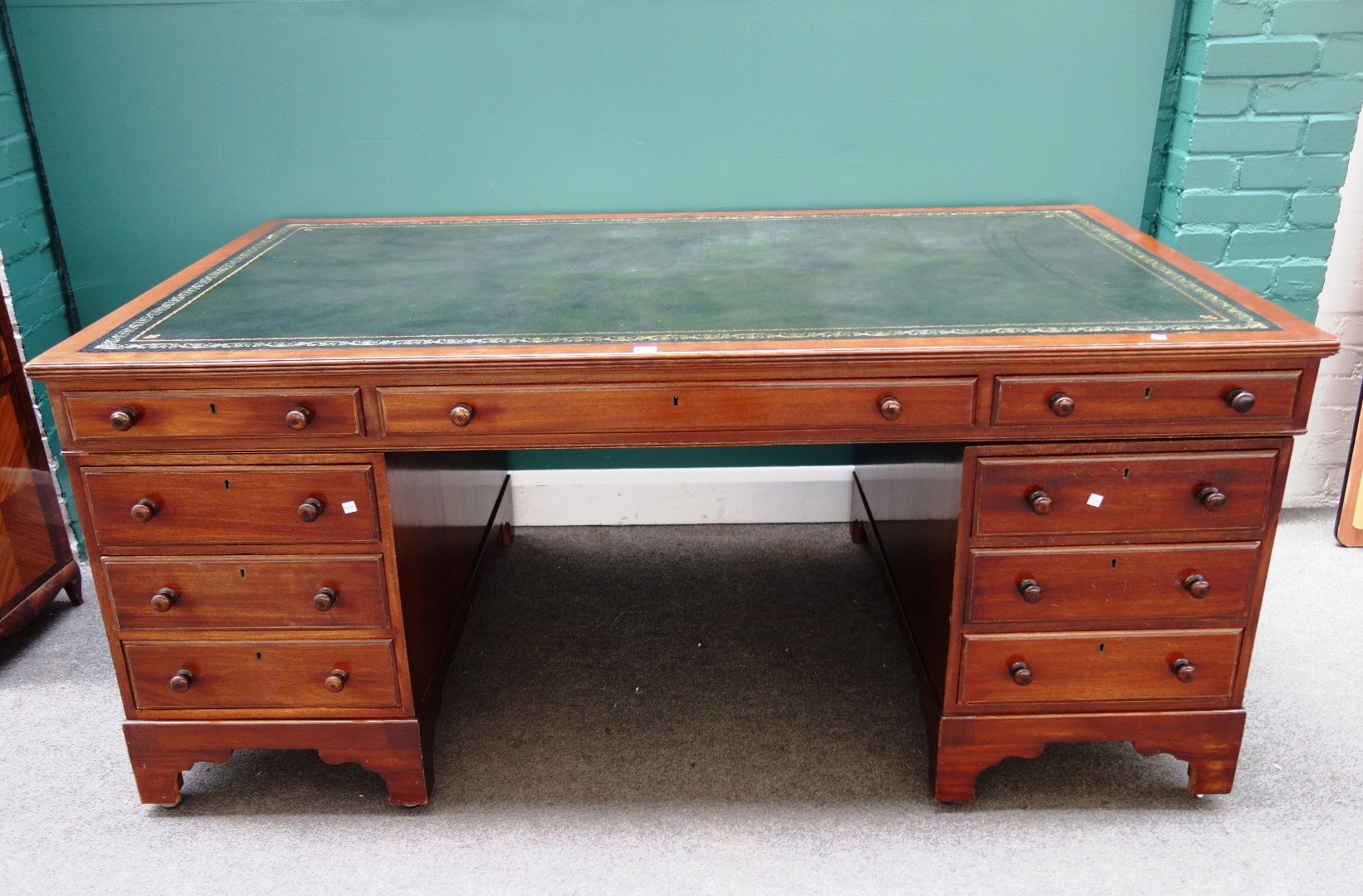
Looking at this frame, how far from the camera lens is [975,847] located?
5.77 ft

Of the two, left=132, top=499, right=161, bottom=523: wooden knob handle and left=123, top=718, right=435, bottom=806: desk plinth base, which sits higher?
left=132, top=499, right=161, bottom=523: wooden knob handle

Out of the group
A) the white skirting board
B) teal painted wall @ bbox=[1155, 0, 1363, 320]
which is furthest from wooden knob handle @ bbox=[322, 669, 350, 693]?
teal painted wall @ bbox=[1155, 0, 1363, 320]

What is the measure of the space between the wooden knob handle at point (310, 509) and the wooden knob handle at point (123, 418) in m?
0.28

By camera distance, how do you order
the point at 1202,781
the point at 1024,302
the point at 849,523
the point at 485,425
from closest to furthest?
the point at 485,425 → the point at 1024,302 → the point at 1202,781 → the point at 849,523

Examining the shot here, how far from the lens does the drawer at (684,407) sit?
5.21 feet

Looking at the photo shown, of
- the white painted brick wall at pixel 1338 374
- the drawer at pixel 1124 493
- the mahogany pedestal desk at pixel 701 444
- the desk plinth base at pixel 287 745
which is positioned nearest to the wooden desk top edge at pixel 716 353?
the mahogany pedestal desk at pixel 701 444

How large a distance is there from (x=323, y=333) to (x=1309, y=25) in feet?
7.24

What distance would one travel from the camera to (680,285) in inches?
73.2

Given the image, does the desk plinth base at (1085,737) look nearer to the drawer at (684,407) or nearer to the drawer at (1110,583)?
the drawer at (1110,583)

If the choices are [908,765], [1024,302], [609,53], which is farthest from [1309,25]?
[908,765]

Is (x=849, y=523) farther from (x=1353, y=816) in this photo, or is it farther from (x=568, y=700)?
(x=1353, y=816)

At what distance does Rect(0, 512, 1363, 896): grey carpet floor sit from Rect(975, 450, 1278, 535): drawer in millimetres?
561

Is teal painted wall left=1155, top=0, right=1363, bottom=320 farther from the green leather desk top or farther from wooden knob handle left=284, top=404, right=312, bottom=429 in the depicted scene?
wooden knob handle left=284, top=404, right=312, bottom=429

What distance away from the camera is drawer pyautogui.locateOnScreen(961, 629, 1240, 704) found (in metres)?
1.75
